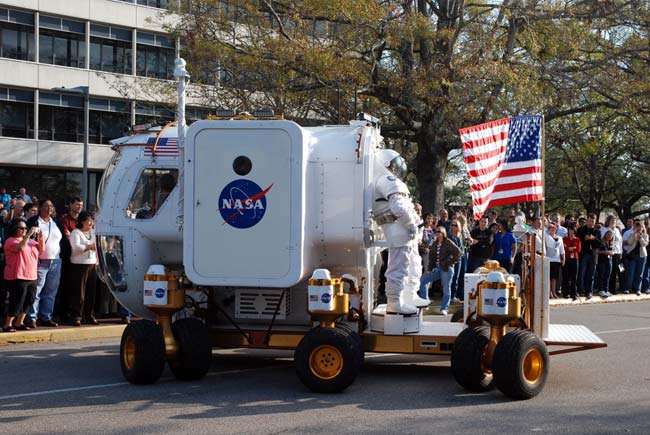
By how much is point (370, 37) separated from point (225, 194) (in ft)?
37.7

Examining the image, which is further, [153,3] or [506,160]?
[153,3]

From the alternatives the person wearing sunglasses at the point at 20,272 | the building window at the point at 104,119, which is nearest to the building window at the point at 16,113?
the building window at the point at 104,119

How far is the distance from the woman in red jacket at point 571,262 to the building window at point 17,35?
25581 millimetres

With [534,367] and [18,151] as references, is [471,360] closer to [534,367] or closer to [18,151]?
[534,367]

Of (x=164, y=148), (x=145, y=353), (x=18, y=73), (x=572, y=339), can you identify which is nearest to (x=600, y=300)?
(x=572, y=339)

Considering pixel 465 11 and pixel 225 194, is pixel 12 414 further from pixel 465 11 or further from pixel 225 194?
pixel 465 11

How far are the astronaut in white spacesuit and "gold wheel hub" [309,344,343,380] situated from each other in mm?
1044

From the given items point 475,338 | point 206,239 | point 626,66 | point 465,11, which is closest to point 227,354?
point 206,239

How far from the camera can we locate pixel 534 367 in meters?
9.12

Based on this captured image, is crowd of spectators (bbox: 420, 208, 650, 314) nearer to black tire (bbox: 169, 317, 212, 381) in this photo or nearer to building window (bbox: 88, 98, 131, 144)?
black tire (bbox: 169, 317, 212, 381)

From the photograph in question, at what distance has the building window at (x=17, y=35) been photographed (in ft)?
123

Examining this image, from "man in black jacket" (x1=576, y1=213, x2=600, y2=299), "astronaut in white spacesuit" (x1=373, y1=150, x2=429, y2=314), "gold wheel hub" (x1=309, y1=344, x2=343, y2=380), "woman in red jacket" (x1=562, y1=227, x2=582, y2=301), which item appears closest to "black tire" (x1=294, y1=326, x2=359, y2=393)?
"gold wheel hub" (x1=309, y1=344, x2=343, y2=380)

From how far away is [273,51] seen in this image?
19672 mm

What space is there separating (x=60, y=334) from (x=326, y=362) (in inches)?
223
